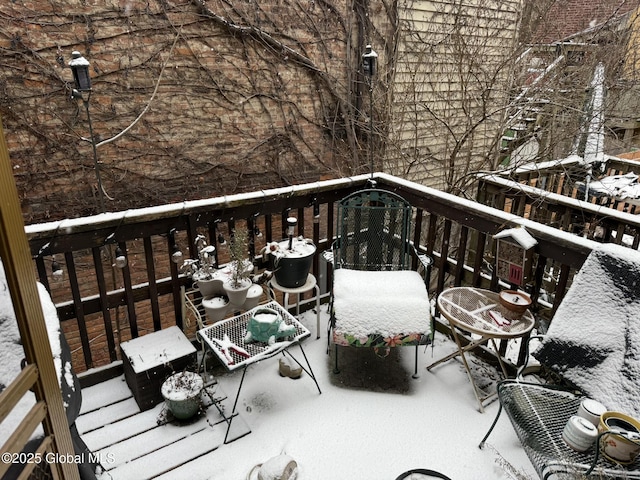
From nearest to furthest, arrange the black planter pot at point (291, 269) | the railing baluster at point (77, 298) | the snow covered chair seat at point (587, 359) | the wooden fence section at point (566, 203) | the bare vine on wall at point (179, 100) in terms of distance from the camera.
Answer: the snow covered chair seat at point (587, 359) < the railing baluster at point (77, 298) < the black planter pot at point (291, 269) < the wooden fence section at point (566, 203) < the bare vine on wall at point (179, 100)

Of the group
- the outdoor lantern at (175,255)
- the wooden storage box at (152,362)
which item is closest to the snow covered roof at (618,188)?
the outdoor lantern at (175,255)

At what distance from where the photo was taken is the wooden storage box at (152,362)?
236cm

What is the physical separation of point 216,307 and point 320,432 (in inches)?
35.3

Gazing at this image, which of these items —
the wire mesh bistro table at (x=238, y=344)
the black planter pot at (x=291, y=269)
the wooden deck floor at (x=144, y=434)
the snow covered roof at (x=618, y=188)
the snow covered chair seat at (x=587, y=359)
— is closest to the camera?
the snow covered chair seat at (x=587, y=359)

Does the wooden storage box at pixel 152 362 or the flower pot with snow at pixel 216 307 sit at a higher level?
the flower pot with snow at pixel 216 307

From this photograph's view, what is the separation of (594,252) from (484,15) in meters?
4.88

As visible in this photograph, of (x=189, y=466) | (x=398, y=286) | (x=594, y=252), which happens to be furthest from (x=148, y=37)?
(x=594, y=252)

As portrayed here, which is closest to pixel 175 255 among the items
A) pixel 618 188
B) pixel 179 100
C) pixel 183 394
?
pixel 183 394

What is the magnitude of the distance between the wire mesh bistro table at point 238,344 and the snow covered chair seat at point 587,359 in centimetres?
107

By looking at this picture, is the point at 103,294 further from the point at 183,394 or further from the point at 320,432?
the point at 320,432

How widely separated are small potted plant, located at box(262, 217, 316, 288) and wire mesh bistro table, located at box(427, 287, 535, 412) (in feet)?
2.75

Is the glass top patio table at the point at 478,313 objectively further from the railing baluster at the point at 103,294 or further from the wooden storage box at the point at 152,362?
the railing baluster at the point at 103,294

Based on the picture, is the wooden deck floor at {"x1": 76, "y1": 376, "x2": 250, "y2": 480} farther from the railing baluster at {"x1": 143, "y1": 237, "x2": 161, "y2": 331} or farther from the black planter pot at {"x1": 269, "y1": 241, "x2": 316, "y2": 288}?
the black planter pot at {"x1": 269, "y1": 241, "x2": 316, "y2": 288}

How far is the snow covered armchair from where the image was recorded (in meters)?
2.42
